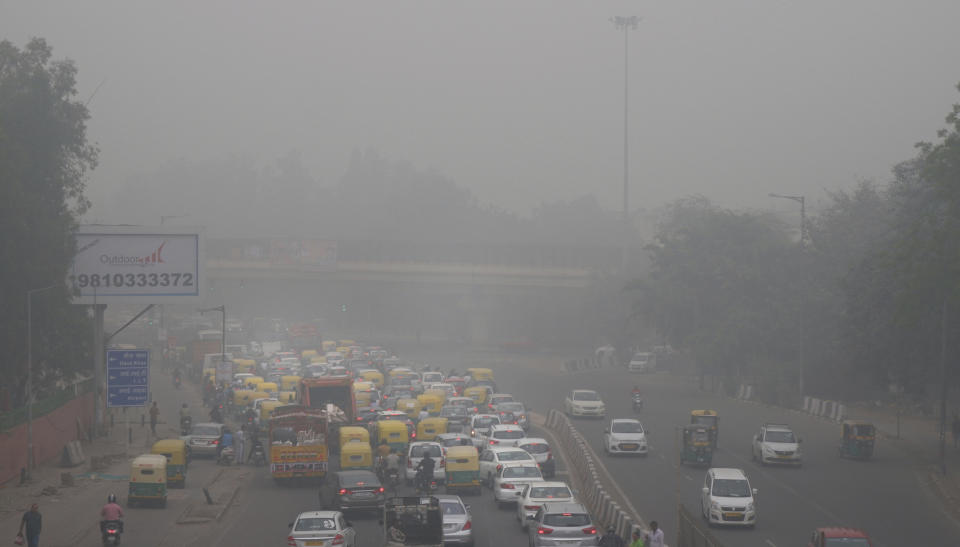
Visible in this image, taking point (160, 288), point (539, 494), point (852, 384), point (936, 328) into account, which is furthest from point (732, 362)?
point (539, 494)

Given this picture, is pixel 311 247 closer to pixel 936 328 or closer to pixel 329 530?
pixel 936 328

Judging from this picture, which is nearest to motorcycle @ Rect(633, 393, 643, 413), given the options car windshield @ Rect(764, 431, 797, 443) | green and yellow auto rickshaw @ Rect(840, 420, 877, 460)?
green and yellow auto rickshaw @ Rect(840, 420, 877, 460)

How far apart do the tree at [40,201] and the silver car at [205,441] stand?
729 cm

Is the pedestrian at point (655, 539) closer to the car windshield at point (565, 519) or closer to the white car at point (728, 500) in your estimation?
the car windshield at point (565, 519)

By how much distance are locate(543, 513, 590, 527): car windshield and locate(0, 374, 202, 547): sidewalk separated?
449 inches

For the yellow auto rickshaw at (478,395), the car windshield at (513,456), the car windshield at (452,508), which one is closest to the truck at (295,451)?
the car windshield at (513,456)

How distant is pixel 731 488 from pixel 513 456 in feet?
25.9

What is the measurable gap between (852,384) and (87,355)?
4324 centimetres

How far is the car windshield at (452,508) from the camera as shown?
2366 centimetres

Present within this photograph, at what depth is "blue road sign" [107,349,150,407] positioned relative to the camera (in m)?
37.6

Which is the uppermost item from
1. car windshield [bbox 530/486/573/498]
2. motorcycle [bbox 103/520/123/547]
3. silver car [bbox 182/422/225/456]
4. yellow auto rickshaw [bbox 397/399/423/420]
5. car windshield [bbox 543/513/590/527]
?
car windshield [bbox 543/513/590/527]

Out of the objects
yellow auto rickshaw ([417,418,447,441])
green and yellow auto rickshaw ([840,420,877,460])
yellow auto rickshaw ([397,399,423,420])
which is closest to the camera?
green and yellow auto rickshaw ([840,420,877,460])

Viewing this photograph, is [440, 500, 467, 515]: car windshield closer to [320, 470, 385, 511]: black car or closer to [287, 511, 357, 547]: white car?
[287, 511, 357, 547]: white car

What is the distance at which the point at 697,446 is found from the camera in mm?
36125
